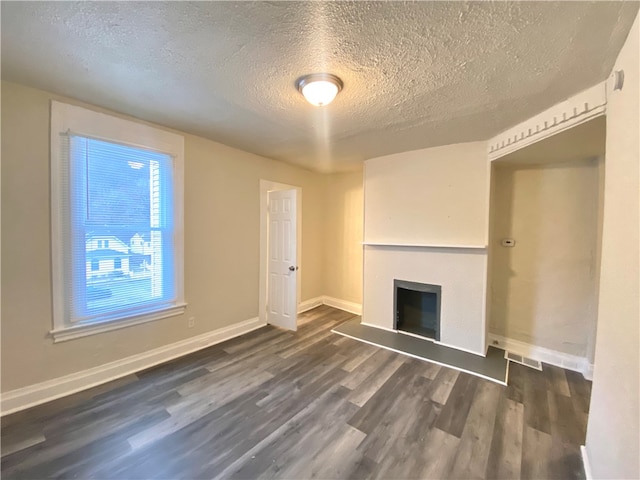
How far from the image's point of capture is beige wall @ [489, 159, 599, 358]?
271 cm

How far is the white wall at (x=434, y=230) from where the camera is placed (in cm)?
302

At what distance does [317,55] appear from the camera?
1.53 metres

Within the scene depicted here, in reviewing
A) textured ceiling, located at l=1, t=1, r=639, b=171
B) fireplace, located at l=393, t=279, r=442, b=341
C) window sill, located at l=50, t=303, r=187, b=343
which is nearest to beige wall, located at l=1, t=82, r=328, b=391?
window sill, located at l=50, t=303, r=187, b=343

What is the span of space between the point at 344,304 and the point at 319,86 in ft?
12.7

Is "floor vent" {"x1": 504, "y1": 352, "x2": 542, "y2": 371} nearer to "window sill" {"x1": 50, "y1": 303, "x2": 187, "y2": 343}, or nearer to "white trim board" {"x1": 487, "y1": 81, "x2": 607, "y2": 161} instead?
"white trim board" {"x1": 487, "y1": 81, "x2": 607, "y2": 161}

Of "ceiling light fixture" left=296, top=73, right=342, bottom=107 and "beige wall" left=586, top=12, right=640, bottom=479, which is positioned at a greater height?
"ceiling light fixture" left=296, top=73, right=342, bottom=107

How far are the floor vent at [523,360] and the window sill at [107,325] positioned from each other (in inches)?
152

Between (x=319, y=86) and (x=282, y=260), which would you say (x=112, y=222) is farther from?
(x=319, y=86)

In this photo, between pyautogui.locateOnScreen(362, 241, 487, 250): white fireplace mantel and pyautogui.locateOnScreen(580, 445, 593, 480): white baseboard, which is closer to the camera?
pyautogui.locateOnScreen(580, 445, 593, 480): white baseboard

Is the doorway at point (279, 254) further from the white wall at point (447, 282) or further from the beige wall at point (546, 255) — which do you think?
the beige wall at point (546, 255)

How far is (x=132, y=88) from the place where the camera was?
1962 millimetres

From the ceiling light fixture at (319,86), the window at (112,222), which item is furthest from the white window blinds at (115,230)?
the ceiling light fixture at (319,86)

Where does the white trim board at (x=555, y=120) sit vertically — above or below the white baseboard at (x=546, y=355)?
above

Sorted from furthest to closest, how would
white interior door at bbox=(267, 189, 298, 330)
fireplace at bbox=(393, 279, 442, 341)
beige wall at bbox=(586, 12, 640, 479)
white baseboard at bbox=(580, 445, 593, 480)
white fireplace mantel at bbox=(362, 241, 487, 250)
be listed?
white interior door at bbox=(267, 189, 298, 330), fireplace at bbox=(393, 279, 442, 341), white fireplace mantel at bbox=(362, 241, 487, 250), white baseboard at bbox=(580, 445, 593, 480), beige wall at bbox=(586, 12, 640, 479)
